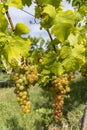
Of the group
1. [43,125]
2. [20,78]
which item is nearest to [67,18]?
[20,78]

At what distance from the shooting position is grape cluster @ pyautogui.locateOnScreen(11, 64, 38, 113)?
1.67 meters

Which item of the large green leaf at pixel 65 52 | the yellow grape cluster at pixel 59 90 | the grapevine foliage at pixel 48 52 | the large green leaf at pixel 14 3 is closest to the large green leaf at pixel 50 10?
the grapevine foliage at pixel 48 52

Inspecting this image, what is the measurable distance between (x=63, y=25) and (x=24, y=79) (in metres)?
0.39

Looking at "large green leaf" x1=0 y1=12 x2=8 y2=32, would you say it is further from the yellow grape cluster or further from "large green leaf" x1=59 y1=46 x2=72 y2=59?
the yellow grape cluster

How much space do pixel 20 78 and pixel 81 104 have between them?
29.4ft

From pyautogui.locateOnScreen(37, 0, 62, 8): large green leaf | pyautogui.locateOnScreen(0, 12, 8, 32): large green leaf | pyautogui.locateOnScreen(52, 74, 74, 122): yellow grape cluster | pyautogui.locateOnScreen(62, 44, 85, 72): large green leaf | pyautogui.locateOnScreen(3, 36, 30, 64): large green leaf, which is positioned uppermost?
pyautogui.locateOnScreen(37, 0, 62, 8): large green leaf

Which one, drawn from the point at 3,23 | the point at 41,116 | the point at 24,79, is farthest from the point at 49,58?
the point at 41,116

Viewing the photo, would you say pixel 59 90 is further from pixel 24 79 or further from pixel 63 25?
pixel 63 25

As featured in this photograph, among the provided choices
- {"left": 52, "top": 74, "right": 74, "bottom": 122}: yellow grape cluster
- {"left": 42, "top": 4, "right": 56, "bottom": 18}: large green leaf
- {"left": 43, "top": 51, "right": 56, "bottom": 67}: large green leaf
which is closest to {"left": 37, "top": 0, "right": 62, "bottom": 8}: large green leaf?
{"left": 42, "top": 4, "right": 56, "bottom": 18}: large green leaf

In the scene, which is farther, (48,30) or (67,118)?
(67,118)

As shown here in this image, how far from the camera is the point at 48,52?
178 cm

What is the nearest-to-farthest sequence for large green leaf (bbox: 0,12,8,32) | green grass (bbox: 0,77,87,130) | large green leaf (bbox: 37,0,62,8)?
1. large green leaf (bbox: 0,12,8,32)
2. large green leaf (bbox: 37,0,62,8)
3. green grass (bbox: 0,77,87,130)

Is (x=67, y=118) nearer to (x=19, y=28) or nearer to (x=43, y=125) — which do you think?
(x=43, y=125)

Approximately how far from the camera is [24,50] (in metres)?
1.46
